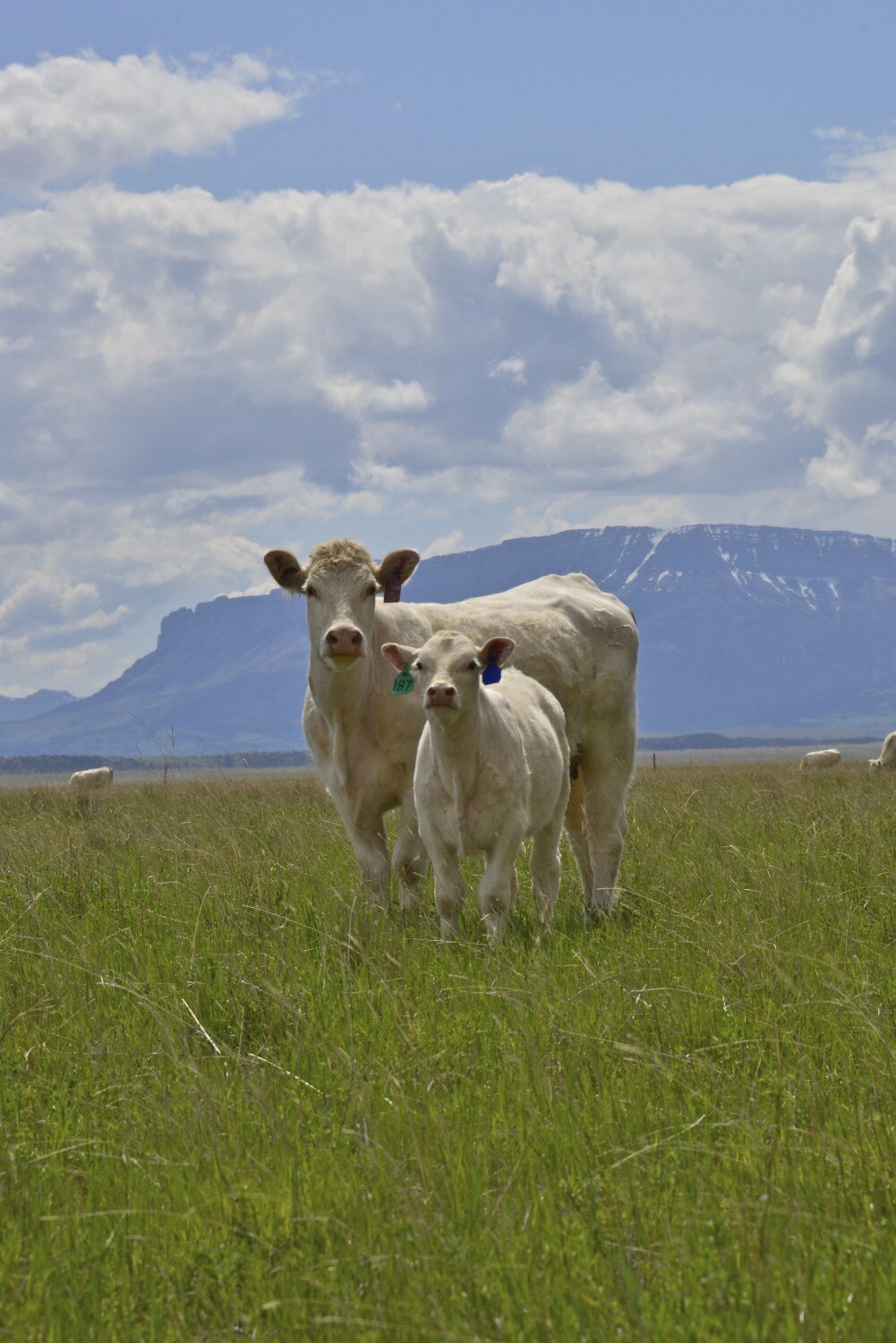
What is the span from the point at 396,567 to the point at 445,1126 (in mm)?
5772

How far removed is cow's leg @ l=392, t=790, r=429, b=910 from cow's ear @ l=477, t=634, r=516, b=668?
1046 mm

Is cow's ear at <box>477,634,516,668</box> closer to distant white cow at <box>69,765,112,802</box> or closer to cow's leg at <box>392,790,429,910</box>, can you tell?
cow's leg at <box>392,790,429,910</box>

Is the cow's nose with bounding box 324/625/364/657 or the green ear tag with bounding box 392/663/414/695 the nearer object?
the cow's nose with bounding box 324/625/364/657

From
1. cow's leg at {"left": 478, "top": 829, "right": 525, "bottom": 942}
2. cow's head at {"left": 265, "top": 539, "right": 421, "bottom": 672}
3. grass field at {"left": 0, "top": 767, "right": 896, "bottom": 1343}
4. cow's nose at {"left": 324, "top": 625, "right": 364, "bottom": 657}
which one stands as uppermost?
cow's head at {"left": 265, "top": 539, "right": 421, "bottom": 672}

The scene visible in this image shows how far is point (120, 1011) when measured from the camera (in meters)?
5.75

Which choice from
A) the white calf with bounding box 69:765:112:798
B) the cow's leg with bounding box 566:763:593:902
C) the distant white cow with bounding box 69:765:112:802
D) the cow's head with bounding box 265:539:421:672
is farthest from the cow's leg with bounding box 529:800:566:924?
the white calf with bounding box 69:765:112:798

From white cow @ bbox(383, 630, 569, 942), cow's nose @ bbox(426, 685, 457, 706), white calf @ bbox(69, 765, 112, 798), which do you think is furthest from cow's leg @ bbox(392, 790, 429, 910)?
white calf @ bbox(69, 765, 112, 798)

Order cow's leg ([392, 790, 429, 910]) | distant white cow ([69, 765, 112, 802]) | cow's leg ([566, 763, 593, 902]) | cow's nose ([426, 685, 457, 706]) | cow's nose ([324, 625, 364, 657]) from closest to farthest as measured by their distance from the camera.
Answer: cow's nose ([426, 685, 457, 706]), cow's nose ([324, 625, 364, 657]), cow's leg ([392, 790, 429, 910]), cow's leg ([566, 763, 593, 902]), distant white cow ([69, 765, 112, 802])

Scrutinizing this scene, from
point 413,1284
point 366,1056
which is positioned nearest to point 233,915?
point 366,1056

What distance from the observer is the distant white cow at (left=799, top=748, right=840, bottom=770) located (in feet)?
139

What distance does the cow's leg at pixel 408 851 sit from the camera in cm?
867

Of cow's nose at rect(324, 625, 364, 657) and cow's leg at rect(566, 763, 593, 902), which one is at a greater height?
cow's nose at rect(324, 625, 364, 657)

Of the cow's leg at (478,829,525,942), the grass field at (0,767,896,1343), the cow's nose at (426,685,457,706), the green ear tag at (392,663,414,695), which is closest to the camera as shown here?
the grass field at (0,767,896,1343)

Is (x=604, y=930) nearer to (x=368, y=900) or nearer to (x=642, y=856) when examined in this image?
(x=368, y=900)
